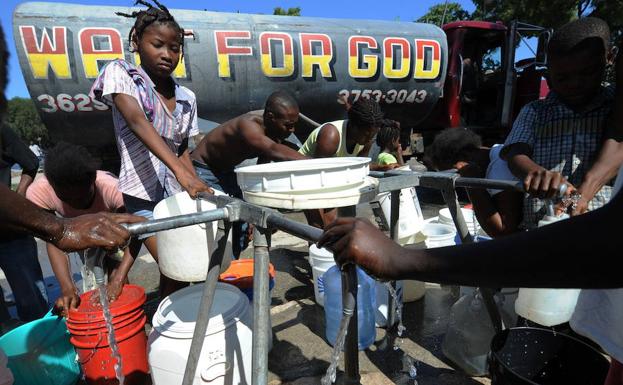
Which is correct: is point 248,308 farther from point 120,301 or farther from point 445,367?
point 445,367

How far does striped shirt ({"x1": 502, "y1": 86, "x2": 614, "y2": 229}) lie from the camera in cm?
185

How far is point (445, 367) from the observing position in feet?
7.57

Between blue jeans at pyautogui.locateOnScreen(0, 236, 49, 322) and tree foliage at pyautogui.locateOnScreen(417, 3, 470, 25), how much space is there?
22.7m

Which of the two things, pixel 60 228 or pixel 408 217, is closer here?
pixel 60 228

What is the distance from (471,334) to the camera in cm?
222

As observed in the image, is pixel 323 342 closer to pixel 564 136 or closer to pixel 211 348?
pixel 211 348

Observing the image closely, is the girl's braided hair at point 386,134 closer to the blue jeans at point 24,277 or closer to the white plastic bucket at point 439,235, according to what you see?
the white plastic bucket at point 439,235

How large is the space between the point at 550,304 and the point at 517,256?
1.29 metres

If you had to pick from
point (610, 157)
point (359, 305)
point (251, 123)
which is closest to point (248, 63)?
point (251, 123)

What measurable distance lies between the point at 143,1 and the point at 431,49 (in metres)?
5.53

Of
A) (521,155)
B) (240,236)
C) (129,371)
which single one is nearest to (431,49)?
(521,155)

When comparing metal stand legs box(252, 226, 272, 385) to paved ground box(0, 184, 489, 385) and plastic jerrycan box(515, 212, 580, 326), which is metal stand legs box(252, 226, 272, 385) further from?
plastic jerrycan box(515, 212, 580, 326)

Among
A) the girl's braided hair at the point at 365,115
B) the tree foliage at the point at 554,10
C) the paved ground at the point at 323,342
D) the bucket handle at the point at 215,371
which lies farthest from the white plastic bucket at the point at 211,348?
the tree foliage at the point at 554,10

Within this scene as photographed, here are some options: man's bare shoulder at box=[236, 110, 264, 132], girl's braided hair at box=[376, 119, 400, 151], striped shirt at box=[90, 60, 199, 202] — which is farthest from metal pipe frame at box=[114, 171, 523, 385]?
girl's braided hair at box=[376, 119, 400, 151]
